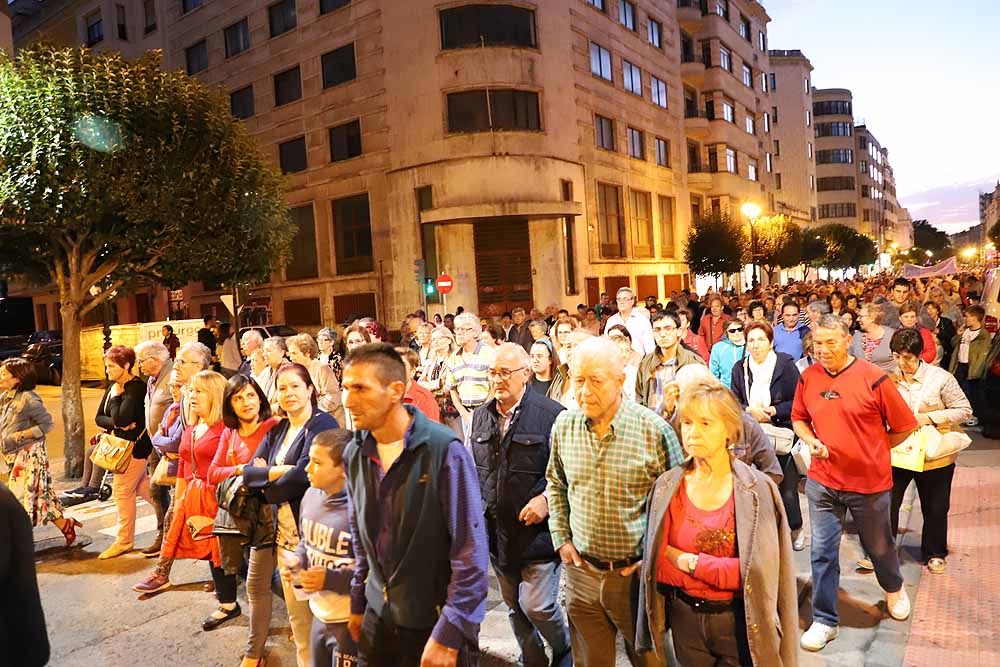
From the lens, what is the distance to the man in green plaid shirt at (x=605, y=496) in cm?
314

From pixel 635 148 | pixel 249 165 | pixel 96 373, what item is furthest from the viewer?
pixel 635 148

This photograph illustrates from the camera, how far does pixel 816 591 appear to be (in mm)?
4250

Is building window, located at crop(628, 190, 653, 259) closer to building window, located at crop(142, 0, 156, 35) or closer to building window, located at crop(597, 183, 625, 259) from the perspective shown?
building window, located at crop(597, 183, 625, 259)

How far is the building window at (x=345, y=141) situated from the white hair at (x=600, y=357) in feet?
84.1

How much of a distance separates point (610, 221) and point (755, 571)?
28087 millimetres

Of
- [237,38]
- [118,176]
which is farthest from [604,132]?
[118,176]

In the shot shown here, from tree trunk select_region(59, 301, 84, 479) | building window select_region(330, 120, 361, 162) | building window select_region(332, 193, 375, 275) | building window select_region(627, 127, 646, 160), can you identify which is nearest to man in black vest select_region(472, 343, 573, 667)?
tree trunk select_region(59, 301, 84, 479)

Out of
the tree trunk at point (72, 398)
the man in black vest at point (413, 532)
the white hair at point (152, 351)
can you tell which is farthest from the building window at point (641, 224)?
the man in black vest at point (413, 532)

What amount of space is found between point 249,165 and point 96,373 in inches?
491

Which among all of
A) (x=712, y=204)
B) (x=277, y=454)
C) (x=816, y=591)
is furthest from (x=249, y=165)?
(x=712, y=204)

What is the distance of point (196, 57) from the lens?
32406mm

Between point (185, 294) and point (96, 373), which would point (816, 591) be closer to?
point (96, 373)

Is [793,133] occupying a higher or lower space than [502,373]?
higher

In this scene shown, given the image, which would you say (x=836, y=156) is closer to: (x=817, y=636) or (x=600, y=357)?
(x=817, y=636)
